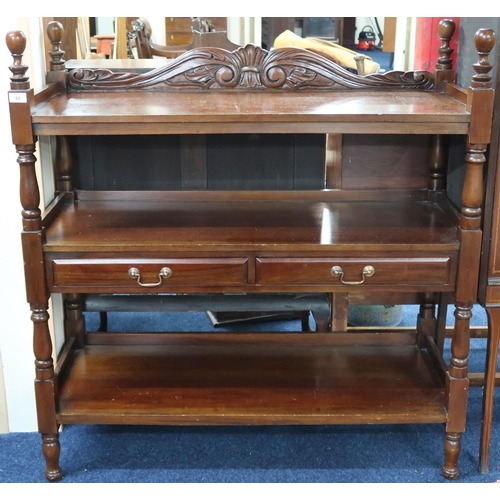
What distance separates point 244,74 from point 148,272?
714mm

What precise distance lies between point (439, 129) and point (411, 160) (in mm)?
522

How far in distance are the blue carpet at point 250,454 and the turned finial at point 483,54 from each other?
3.89 ft

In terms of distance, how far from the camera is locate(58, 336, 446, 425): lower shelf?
2143mm

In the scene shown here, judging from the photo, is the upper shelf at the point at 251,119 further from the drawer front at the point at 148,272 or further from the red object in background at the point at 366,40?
the red object in background at the point at 366,40

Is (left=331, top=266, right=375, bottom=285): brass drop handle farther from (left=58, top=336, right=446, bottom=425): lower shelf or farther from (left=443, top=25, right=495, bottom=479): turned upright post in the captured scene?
(left=58, top=336, right=446, bottom=425): lower shelf

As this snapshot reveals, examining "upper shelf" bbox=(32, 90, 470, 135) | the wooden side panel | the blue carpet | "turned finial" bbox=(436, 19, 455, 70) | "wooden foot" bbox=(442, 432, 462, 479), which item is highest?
"turned finial" bbox=(436, 19, 455, 70)

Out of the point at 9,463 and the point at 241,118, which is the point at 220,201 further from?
the point at 9,463

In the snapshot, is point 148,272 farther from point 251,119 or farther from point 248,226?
point 251,119

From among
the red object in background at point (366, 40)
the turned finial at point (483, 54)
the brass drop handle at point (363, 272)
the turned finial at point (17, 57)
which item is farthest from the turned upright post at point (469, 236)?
the red object in background at point (366, 40)

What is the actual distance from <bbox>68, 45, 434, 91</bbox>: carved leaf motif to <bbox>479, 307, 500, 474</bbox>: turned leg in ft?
2.79

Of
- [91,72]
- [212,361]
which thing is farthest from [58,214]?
[212,361]

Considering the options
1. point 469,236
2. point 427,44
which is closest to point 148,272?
point 469,236

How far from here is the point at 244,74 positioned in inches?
87.7

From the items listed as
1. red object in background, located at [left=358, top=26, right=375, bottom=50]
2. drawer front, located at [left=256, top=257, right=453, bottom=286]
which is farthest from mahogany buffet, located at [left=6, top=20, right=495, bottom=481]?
red object in background, located at [left=358, top=26, right=375, bottom=50]
